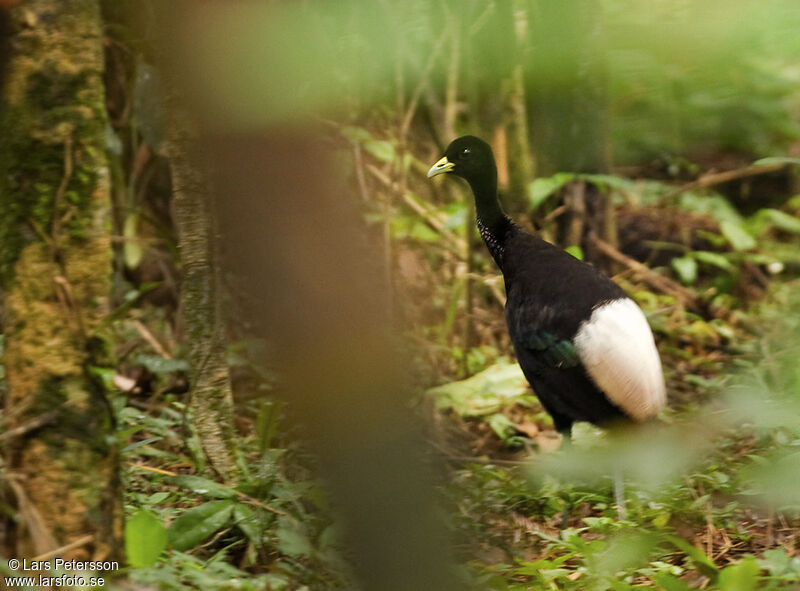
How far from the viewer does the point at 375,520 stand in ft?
3.19

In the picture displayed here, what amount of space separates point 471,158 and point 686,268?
7.20ft

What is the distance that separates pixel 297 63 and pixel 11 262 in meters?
1.32

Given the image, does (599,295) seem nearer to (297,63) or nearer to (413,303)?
(413,303)

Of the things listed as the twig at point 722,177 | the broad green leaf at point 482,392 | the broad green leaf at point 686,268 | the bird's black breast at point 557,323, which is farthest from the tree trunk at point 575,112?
the bird's black breast at point 557,323

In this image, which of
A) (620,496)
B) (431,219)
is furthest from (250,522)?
(431,219)

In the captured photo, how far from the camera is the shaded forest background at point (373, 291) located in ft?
3.04

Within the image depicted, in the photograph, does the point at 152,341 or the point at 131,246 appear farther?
the point at 131,246

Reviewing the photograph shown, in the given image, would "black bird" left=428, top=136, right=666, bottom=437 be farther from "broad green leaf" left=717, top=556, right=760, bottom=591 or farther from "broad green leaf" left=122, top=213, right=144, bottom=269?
"broad green leaf" left=122, top=213, right=144, bottom=269

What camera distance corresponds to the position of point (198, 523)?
8.38 ft

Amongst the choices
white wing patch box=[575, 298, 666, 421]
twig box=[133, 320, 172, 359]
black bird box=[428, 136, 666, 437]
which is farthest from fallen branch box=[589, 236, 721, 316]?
twig box=[133, 320, 172, 359]

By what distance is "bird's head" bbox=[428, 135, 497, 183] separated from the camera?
3980 mm

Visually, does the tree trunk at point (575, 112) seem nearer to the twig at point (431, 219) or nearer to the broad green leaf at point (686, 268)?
the broad green leaf at point (686, 268)

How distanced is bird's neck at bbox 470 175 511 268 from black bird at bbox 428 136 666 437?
12cm

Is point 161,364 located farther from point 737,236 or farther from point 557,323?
point 737,236
